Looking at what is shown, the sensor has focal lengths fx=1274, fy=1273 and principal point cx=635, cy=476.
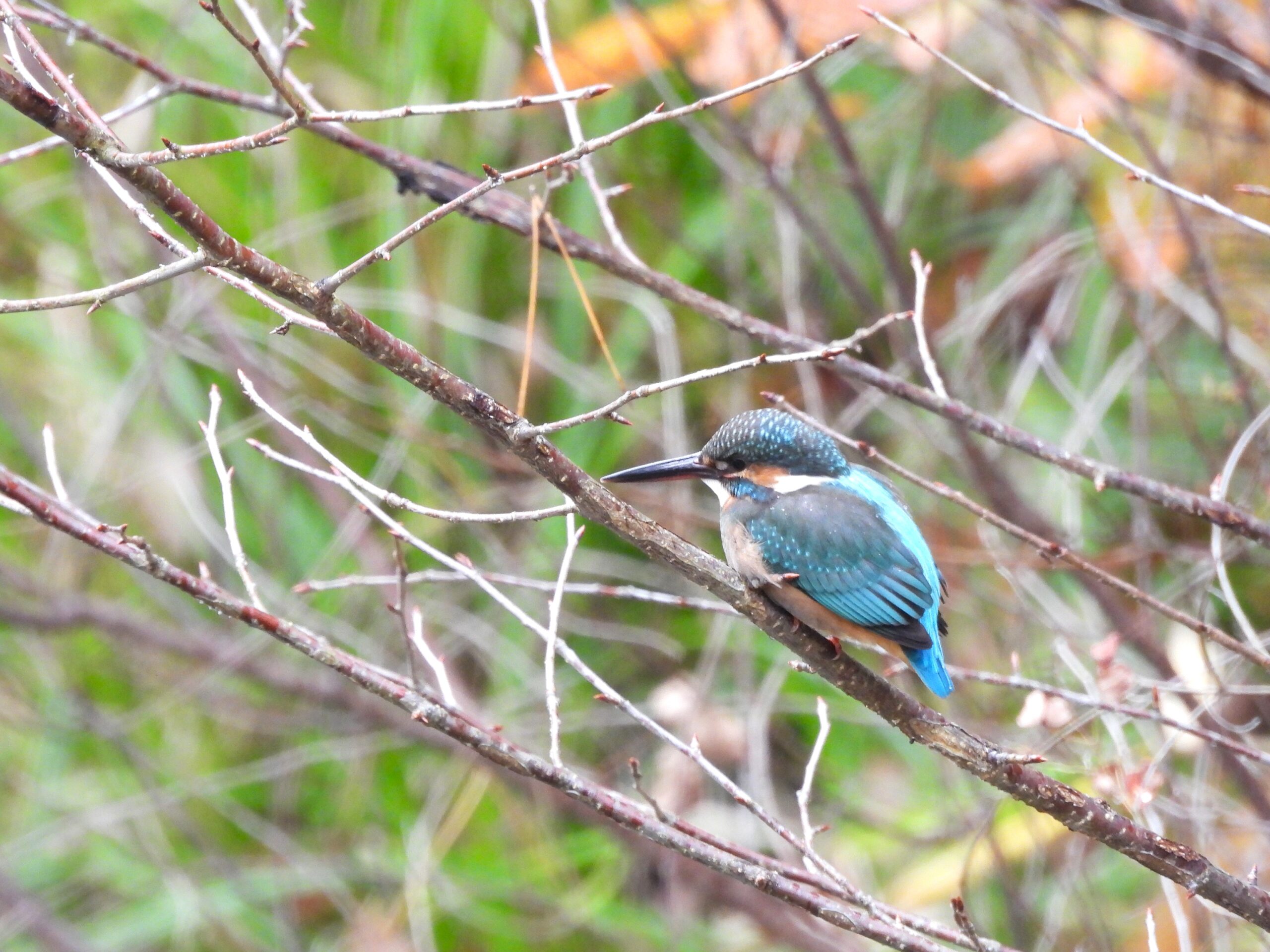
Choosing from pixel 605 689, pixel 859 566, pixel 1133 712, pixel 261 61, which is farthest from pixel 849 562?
pixel 261 61

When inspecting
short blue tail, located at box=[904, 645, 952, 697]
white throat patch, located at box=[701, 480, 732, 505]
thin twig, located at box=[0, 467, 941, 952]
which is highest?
white throat patch, located at box=[701, 480, 732, 505]

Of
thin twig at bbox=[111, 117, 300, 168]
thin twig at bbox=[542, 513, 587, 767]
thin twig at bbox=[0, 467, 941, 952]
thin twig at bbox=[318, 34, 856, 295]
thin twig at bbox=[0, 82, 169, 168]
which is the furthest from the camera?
thin twig at bbox=[0, 82, 169, 168]

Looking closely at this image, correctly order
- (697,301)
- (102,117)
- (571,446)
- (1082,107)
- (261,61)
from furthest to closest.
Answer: (571,446), (1082,107), (697,301), (102,117), (261,61)

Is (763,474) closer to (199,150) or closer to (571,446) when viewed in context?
(199,150)

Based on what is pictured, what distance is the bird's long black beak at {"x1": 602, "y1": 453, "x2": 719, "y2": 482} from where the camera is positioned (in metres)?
1.91

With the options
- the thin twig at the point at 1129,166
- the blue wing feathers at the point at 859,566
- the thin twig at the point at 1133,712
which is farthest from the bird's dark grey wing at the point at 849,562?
the thin twig at the point at 1129,166

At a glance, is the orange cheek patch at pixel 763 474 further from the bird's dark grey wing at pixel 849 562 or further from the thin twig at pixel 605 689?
the thin twig at pixel 605 689

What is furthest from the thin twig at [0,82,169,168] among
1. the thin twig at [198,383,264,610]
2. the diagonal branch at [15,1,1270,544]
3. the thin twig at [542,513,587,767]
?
the thin twig at [542,513,587,767]

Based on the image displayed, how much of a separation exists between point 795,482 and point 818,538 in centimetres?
16

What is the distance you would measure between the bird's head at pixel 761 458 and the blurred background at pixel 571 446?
0.74m

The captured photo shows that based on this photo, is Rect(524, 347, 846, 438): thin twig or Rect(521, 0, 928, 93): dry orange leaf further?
Rect(521, 0, 928, 93): dry orange leaf

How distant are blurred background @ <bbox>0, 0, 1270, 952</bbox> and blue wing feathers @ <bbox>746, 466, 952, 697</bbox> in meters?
0.81

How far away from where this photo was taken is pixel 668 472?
1.98 meters

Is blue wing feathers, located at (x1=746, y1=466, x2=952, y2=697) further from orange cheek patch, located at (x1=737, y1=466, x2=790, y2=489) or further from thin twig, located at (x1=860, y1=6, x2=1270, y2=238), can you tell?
thin twig, located at (x1=860, y1=6, x2=1270, y2=238)
